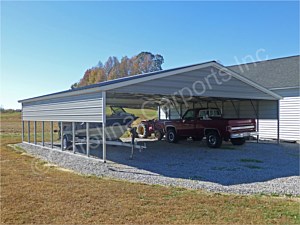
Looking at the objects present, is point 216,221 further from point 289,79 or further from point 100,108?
point 289,79

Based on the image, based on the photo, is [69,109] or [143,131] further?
[143,131]

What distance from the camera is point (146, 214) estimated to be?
200 inches

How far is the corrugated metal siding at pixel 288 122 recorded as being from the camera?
1678 cm

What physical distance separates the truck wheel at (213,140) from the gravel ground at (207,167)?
63 cm

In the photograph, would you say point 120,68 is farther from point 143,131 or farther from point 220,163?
point 220,163

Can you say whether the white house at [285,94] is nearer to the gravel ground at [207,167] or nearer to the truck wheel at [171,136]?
the gravel ground at [207,167]

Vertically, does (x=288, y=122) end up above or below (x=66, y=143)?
above

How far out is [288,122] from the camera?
17188 mm

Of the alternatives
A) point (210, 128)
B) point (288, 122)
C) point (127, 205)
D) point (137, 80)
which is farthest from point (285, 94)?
point (127, 205)

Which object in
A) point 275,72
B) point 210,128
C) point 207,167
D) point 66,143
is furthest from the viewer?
point 275,72

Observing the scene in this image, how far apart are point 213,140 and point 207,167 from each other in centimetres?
476

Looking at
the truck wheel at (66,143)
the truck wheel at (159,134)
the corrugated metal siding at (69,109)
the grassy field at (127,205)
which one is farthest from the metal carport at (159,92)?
the truck wheel at (159,134)

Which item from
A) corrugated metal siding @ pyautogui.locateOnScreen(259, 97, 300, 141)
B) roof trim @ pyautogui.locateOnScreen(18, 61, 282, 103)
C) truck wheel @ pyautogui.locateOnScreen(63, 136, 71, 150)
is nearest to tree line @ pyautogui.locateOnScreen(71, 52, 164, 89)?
corrugated metal siding @ pyautogui.locateOnScreen(259, 97, 300, 141)

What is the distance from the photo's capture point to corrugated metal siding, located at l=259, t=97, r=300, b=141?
16781mm
